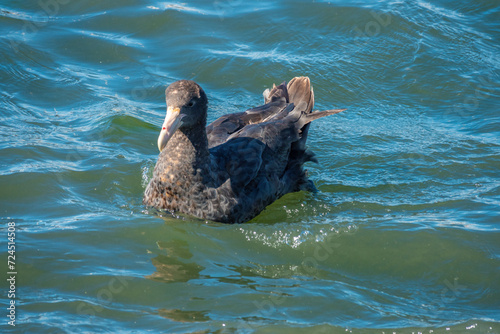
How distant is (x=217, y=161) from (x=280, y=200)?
3.61ft

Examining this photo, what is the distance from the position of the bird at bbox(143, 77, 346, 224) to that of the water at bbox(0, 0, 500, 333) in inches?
7.7

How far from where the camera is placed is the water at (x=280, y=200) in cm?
515

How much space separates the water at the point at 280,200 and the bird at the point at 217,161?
19cm

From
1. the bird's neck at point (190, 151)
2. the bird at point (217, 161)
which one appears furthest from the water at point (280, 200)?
the bird's neck at point (190, 151)

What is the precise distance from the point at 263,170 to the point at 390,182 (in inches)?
67.6

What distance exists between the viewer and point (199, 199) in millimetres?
6426

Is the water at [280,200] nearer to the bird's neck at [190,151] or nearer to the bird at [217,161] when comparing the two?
the bird at [217,161]

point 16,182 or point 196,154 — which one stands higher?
point 196,154

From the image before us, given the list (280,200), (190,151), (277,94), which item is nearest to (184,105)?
(190,151)

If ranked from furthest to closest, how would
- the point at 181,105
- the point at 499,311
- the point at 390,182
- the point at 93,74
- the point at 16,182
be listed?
the point at 93,74 → the point at 390,182 → the point at 16,182 → the point at 181,105 → the point at 499,311

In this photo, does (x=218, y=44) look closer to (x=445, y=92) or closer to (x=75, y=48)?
(x=75, y=48)

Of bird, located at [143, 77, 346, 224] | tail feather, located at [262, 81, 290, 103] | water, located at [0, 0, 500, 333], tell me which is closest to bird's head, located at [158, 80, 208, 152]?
bird, located at [143, 77, 346, 224]

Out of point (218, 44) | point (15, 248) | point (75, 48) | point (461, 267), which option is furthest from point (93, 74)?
point (461, 267)

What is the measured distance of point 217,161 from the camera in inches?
265
